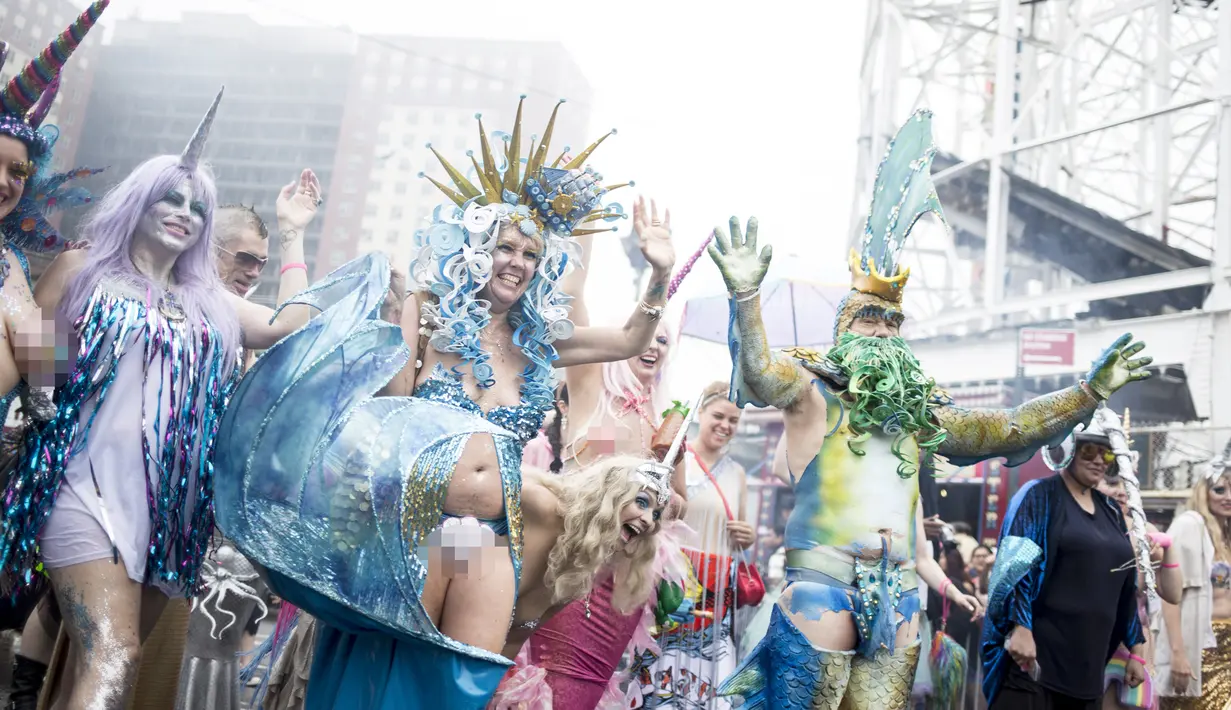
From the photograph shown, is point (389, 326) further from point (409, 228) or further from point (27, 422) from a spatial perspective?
point (409, 228)

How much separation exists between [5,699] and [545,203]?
103 inches

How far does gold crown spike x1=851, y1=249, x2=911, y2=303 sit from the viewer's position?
12.4 feet

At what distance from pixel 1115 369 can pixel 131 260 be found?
347cm

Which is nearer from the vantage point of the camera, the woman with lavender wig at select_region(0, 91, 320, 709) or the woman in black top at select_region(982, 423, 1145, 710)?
the woman with lavender wig at select_region(0, 91, 320, 709)

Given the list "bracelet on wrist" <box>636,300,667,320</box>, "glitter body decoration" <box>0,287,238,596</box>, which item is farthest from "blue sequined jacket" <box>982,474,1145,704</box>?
"glitter body decoration" <box>0,287,238,596</box>

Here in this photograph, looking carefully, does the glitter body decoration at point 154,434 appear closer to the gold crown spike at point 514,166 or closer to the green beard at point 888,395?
the gold crown spike at point 514,166

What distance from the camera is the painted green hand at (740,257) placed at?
3359 mm

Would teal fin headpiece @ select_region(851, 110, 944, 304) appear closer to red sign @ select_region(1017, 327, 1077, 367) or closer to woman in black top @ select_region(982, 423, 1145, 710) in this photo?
woman in black top @ select_region(982, 423, 1145, 710)

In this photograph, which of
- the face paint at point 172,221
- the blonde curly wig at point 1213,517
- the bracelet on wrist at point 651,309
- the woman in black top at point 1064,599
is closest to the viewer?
the face paint at point 172,221

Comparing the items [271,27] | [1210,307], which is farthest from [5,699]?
[1210,307]

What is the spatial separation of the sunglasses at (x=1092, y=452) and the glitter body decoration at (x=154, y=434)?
11.8ft

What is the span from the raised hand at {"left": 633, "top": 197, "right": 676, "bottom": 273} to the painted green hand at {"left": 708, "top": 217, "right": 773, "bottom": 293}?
0.15m

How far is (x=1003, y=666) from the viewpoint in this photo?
431 cm

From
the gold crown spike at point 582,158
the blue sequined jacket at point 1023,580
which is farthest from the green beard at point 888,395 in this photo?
the gold crown spike at point 582,158
